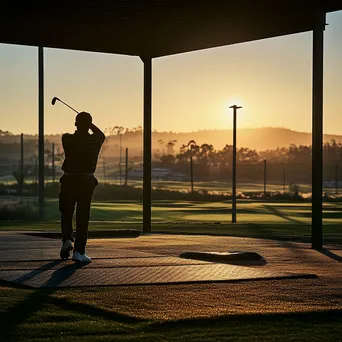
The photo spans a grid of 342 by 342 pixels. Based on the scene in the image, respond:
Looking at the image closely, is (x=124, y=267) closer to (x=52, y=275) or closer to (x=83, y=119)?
(x=52, y=275)

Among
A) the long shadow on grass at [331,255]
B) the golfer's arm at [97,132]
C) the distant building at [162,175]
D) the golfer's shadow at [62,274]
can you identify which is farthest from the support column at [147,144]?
the distant building at [162,175]

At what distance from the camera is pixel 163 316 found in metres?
8.80

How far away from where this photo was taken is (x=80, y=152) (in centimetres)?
1306

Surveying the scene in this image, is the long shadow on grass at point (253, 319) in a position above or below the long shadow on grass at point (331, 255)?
above

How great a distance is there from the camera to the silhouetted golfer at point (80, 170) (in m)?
13.1

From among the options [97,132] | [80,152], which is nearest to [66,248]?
[80,152]

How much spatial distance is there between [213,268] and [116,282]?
2.02 metres

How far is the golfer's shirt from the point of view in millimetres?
13055

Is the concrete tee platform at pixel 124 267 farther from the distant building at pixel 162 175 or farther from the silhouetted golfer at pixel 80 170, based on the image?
the distant building at pixel 162 175

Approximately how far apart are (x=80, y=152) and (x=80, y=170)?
23cm

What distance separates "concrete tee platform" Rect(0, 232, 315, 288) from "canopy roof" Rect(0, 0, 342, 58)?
3.73 metres

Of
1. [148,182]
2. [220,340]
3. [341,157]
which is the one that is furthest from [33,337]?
[341,157]

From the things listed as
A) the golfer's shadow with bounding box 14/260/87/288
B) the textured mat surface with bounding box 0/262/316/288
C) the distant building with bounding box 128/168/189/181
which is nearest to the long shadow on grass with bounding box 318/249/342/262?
the textured mat surface with bounding box 0/262/316/288

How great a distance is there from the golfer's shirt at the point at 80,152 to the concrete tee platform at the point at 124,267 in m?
1.18
